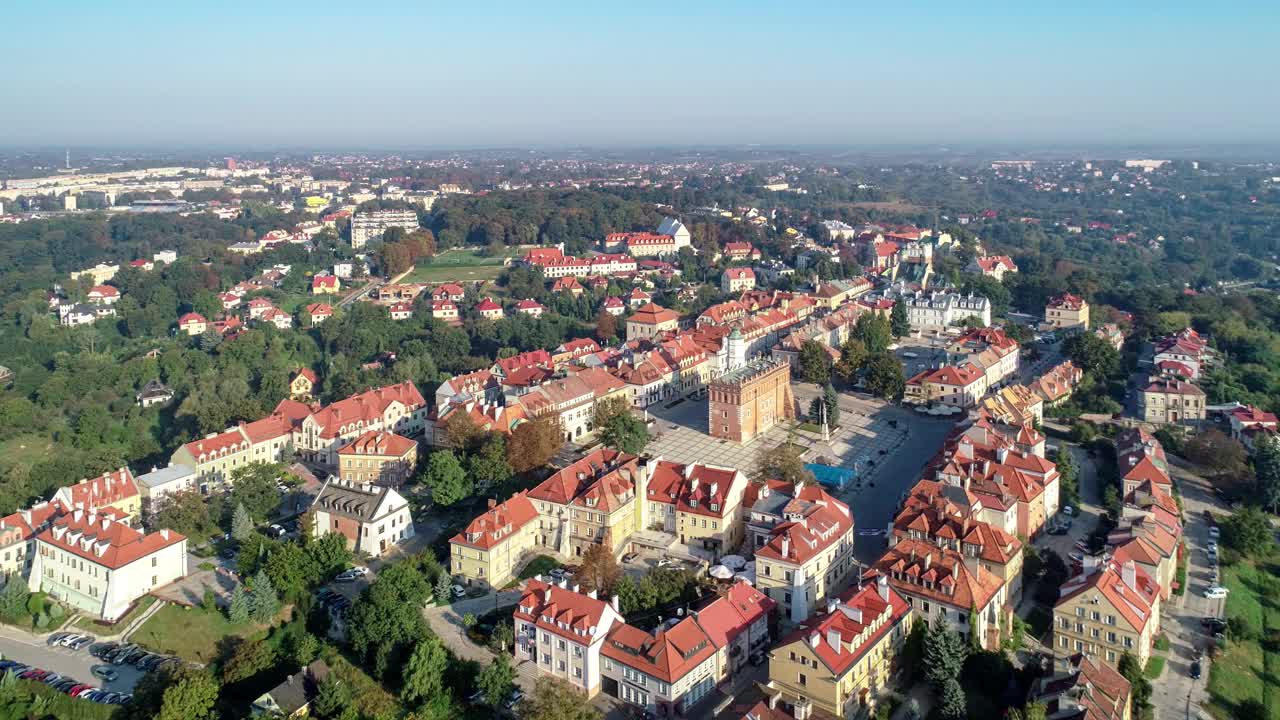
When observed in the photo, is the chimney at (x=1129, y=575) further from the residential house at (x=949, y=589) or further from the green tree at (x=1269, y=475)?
the green tree at (x=1269, y=475)

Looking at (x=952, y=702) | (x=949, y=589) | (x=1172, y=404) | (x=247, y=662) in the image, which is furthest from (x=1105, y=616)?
(x=1172, y=404)

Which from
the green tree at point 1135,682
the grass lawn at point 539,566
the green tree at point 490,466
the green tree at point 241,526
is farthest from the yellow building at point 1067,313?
the green tree at point 241,526

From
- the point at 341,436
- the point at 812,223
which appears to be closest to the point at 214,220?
the point at 812,223

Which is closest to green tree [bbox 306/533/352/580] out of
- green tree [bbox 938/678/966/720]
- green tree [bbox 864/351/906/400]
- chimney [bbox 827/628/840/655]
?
chimney [bbox 827/628/840/655]

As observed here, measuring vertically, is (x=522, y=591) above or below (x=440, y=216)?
below

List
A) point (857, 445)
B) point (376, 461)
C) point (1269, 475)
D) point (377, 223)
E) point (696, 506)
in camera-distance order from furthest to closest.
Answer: point (377, 223)
point (857, 445)
point (376, 461)
point (1269, 475)
point (696, 506)

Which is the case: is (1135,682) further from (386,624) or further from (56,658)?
(56,658)

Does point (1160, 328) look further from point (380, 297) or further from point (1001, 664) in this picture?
point (380, 297)
